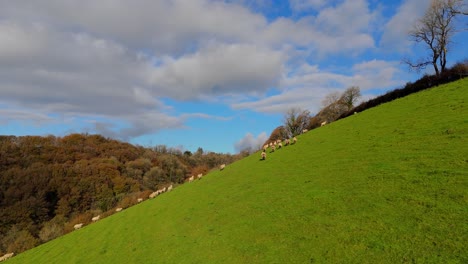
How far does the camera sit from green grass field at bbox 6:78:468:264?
33.0 ft

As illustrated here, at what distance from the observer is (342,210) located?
1322 cm

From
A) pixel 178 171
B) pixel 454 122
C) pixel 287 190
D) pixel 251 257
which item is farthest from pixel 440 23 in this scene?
pixel 178 171

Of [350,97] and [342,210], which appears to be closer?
[342,210]

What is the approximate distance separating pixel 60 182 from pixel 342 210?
103581 millimetres

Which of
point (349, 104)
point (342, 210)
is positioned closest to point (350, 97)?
point (349, 104)

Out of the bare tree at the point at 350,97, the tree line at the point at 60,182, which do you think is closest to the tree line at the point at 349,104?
the bare tree at the point at 350,97

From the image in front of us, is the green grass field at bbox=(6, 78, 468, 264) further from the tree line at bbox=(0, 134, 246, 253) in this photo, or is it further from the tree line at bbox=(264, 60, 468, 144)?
the tree line at bbox=(0, 134, 246, 253)

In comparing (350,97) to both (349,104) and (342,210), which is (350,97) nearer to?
(349,104)

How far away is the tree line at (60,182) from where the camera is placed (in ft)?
235

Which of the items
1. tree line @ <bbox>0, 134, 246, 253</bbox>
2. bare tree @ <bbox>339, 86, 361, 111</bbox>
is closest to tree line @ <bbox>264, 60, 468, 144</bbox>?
bare tree @ <bbox>339, 86, 361, 111</bbox>

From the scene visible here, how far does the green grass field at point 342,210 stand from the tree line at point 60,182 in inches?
1319

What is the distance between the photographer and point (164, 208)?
30.1m

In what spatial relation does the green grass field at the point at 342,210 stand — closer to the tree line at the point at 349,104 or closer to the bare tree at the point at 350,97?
the tree line at the point at 349,104

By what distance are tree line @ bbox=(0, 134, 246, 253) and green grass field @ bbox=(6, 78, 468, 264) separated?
33515mm
